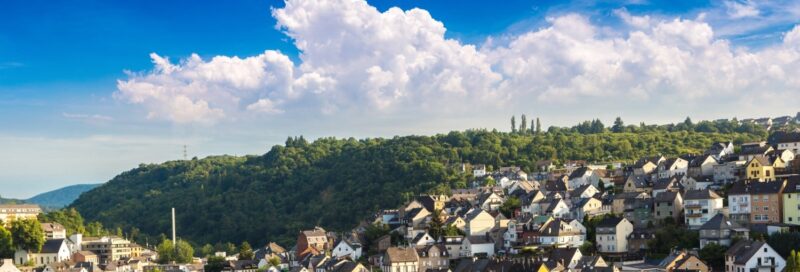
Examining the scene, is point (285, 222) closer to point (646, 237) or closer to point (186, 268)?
point (186, 268)

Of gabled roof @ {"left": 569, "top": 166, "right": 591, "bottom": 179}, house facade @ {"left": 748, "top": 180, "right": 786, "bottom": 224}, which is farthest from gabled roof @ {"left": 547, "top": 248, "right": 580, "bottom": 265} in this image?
gabled roof @ {"left": 569, "top": 166, "right": 591, "bottom": 179}

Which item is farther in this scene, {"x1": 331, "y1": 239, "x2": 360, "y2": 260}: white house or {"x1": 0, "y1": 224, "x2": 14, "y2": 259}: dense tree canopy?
{"x1": 0, "y1": 224, "x2": 14, "y2": 259}: dense tree canopy

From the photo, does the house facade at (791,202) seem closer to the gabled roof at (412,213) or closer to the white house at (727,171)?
the white house at (727,171)

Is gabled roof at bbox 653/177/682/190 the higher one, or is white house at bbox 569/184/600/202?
gabled roof at bbox 653/177/682/190

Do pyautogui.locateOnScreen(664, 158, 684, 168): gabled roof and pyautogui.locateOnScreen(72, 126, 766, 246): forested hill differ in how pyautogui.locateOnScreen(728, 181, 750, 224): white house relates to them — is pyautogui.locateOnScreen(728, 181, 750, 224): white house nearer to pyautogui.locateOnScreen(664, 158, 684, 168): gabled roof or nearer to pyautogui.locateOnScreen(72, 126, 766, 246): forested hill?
pyautogui.locateOnScreen(664, 158, 684, 168): gabled roof

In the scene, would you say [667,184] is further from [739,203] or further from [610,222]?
[739,203]

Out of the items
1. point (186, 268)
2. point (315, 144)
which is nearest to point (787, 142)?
point (186, 268)

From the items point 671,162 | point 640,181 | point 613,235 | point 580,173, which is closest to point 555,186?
point 580,173
